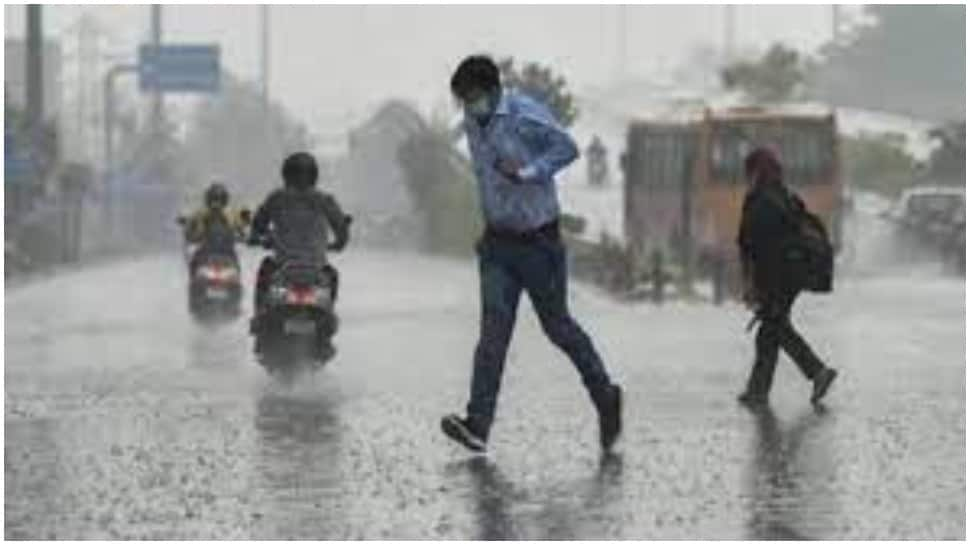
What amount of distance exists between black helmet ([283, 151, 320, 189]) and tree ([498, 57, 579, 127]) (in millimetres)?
35983

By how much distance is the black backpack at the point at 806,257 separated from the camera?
13.8m

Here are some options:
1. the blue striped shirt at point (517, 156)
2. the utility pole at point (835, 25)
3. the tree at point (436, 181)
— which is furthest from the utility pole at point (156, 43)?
the blue striped shirt at point (517, 156)

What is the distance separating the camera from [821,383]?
13594mm

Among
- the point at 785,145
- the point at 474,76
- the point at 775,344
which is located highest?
the point at 474,76

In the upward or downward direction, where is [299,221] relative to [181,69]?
upward

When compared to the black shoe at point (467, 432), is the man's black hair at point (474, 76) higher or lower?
higher

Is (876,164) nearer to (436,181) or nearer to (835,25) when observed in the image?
(436,181)

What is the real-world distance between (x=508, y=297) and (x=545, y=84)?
4368 cm

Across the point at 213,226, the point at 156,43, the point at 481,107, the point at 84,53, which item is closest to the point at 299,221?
the point at 481,107

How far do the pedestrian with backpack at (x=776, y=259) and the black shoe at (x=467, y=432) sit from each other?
3.02 metres

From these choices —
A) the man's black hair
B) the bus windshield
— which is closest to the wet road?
the man's black hair

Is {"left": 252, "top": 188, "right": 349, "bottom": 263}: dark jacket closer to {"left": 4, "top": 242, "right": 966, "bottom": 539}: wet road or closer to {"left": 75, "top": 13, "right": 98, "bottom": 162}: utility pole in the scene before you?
{"left": 4, "top": 242, "right": 966, "bottom": 539}: wet road

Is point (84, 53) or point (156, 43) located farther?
point (84, 53)

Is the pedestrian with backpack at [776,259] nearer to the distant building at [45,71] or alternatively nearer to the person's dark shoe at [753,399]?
the person's dark shoe at [753,399]
